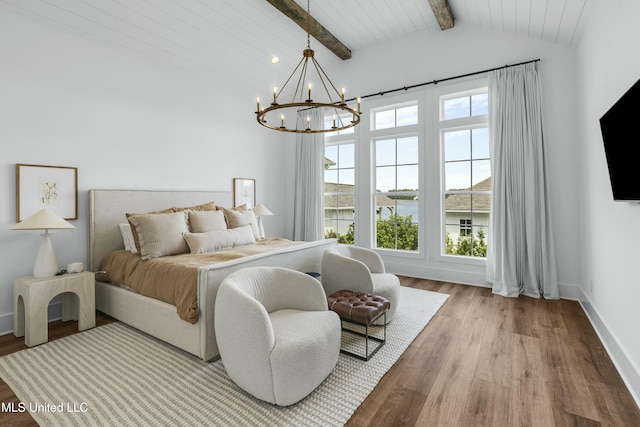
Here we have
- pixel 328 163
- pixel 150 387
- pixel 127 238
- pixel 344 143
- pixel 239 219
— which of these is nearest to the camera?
pixel 150 387

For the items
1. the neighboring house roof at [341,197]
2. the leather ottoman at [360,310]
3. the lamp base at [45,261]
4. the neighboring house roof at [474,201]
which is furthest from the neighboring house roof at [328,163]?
the lamp base at [45,261]

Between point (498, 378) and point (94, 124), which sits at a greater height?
point (94, 124)

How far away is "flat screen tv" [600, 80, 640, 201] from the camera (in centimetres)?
166

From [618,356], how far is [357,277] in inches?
76.9

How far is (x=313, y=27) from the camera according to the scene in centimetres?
428

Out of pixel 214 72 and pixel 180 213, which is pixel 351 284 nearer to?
pixel 180 213

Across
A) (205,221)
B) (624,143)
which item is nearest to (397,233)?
(205,221)

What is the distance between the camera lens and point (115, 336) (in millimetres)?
2752

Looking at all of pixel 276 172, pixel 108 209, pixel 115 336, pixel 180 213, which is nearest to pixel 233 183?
pixel 276 172

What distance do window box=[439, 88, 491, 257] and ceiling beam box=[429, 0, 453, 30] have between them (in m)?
0.93

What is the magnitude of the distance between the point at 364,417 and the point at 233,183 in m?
4.00

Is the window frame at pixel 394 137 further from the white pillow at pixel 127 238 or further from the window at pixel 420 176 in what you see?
the white pillow at pixel 127 238

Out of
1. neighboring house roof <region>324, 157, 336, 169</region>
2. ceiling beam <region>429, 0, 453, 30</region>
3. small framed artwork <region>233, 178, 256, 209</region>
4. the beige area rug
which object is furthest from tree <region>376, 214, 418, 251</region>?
ceiling beam <region>429, 0, 453, 30</region>

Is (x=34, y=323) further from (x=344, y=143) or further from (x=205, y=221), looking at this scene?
(x=344, y=143)
